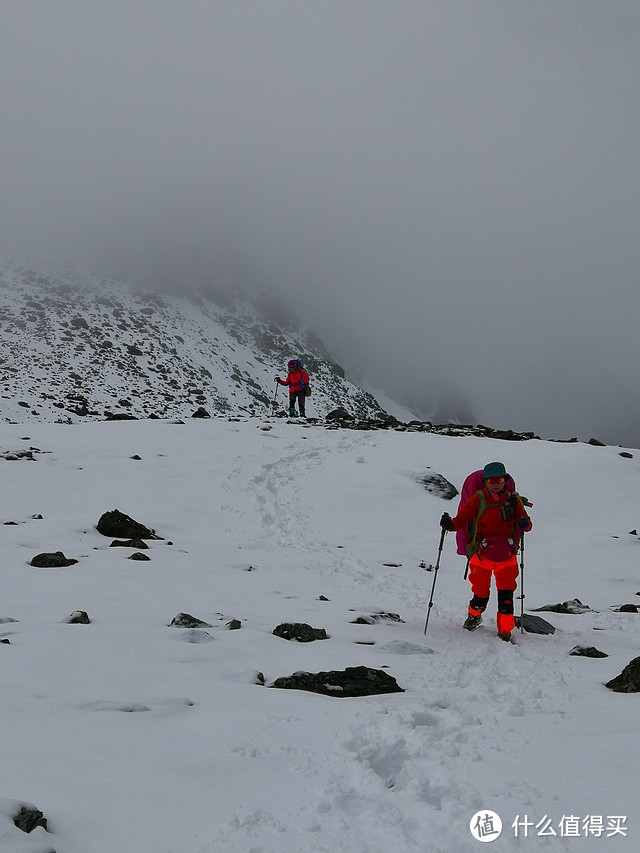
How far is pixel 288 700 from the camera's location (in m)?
4.49

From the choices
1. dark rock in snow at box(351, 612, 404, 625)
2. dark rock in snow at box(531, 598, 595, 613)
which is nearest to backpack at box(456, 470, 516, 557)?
dark rock in snow at box(351, 612, 404, 625)

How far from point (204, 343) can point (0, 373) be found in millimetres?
22473

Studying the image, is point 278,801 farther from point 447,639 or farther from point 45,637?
point 447,639

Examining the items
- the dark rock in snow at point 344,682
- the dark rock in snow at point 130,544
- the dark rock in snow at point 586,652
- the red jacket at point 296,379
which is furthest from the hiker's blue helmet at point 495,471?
the red jacket at point 296,379

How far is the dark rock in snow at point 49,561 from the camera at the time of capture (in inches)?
325

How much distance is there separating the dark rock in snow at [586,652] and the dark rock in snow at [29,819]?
19.4 ft

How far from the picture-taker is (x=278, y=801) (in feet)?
10.2

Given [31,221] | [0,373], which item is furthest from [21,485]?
[31,221]

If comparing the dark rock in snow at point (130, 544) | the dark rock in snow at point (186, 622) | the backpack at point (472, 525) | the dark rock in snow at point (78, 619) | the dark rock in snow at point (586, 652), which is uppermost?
the backpack at point (472, 525)

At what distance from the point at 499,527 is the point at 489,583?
747 mm

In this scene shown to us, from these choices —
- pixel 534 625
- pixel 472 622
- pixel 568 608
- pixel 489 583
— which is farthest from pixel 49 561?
pixel 568 608

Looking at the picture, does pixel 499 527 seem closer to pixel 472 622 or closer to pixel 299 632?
pixel 472 622

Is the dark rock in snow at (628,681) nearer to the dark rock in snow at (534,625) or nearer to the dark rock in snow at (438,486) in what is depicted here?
the dark rock in snow at (534,625)

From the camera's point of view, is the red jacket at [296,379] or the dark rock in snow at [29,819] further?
the red jacket at [296,379]
